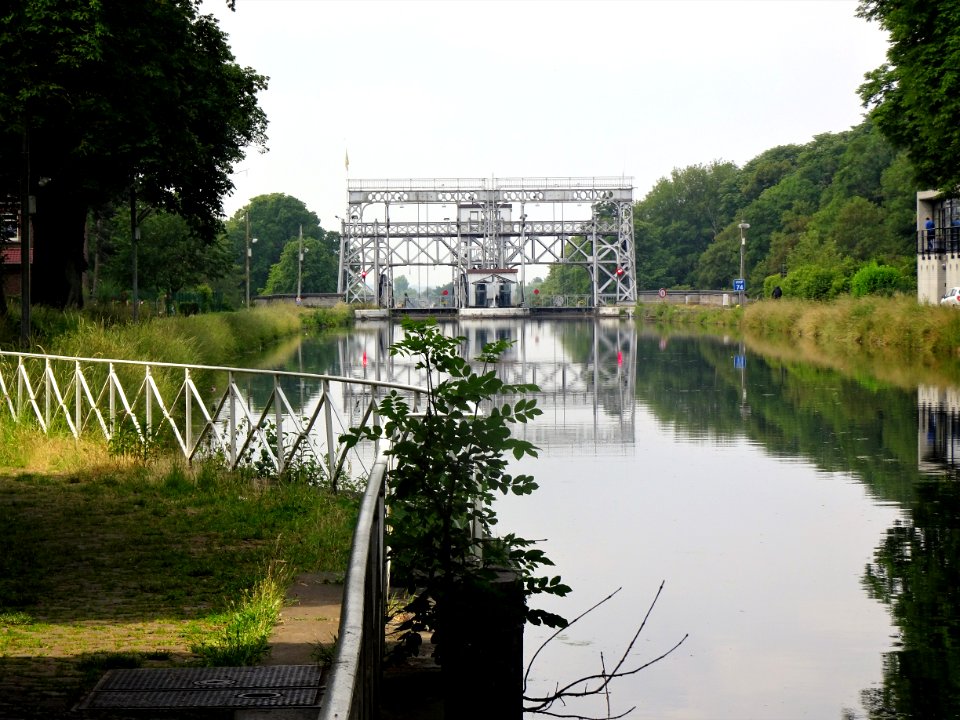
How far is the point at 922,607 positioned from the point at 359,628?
7.43m

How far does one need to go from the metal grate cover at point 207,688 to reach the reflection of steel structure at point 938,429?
1185cm

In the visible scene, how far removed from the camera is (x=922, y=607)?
9.74m

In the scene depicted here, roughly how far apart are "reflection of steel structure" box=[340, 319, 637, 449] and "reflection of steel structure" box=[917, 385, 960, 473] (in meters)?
4.41

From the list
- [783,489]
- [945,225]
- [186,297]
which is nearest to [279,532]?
[783,489]

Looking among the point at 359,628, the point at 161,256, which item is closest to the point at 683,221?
the point at 161,256

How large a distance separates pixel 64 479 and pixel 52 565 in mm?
4446

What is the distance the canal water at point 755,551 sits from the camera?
8070 mm

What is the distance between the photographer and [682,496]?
49.0ft

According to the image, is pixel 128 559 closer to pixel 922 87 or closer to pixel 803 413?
pixel 803 413

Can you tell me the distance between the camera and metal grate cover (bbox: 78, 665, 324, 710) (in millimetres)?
6184

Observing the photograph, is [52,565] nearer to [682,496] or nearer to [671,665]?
[671,665]

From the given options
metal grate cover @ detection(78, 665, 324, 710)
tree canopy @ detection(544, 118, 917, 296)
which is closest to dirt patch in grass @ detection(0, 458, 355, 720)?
metal grate cover @ detection(78, 665, 324, 710)

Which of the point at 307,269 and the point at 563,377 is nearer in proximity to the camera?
the point at 563,377

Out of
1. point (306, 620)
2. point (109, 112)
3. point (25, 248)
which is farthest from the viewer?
point (109, 112)
